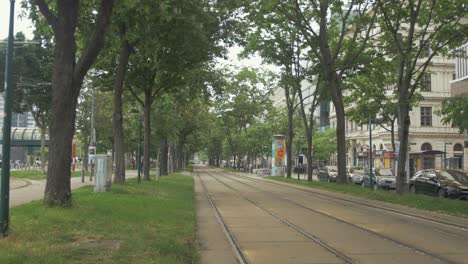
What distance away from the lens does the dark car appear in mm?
24453

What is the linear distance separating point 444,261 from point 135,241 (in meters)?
5.46

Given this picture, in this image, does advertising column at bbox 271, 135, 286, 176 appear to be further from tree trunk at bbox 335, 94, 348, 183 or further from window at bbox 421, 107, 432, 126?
tree trunk at bbox 335, 94, 348, 183

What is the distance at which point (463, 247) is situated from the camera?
10234 mm

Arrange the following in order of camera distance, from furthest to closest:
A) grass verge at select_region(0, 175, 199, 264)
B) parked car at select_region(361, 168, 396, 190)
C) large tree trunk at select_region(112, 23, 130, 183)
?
parked car at select_region(361, 168, 396, 190)
large tree trunk at select_region(112, 23, 130, 183)
grass verge at select_region(0, 175, 199, 264)

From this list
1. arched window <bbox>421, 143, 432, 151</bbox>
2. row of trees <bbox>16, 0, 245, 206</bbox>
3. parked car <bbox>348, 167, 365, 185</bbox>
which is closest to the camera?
row of trees <bbox>16, 0, 245, 206</bbox>

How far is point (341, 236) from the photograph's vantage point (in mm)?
11719

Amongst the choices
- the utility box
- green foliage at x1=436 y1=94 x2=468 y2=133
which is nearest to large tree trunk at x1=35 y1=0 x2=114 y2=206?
the utility box

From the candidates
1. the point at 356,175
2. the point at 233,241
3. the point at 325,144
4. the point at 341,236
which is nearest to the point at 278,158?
the point at 356,175

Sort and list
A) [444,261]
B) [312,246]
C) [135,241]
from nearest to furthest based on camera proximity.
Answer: [444,261] < [135,241] < [312,246]

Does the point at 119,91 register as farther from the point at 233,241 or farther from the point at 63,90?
the point at 233,241

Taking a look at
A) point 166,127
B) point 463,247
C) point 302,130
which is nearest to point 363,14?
point 166,127

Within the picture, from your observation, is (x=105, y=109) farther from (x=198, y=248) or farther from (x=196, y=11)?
(x=198, y=248)

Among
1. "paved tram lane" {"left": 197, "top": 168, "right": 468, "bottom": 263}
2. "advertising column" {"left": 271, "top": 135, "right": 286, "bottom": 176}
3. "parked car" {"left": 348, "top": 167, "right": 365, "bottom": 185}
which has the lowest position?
"paved tram lane" {"left": 197, "top": 168, "right": 468, "bottom": 263}

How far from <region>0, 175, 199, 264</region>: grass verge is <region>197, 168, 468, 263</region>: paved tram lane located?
4.54ft
